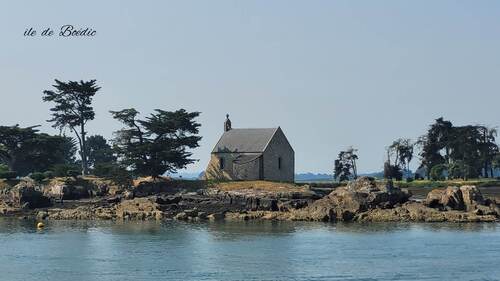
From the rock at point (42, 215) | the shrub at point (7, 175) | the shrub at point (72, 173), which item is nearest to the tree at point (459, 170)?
the shrub at point (72, 173)

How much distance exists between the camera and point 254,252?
4962 centimetres

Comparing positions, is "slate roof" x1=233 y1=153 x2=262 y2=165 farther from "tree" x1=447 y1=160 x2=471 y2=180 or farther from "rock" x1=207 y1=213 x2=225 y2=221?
"tree" x1=447 y1=160 x2=471 y2=180

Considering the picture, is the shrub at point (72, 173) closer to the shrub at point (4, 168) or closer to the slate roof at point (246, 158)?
the shrub at point (4, 168)

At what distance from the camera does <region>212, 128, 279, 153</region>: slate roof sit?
96438mm

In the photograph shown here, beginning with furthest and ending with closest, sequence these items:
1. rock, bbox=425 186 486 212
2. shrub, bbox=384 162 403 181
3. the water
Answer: shrub, bbox=384 162 403 181, rock, bbox=425 186 486 212, the water

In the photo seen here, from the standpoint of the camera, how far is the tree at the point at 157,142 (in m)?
92.8

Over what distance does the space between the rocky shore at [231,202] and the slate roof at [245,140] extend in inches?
286

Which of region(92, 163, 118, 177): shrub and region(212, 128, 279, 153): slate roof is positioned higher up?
region(212, 128, 279, 153): slate roof

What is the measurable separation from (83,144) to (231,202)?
33206 mm

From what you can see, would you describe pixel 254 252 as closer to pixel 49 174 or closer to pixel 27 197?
pixel 27 197

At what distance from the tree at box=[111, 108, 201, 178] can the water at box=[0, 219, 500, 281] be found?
23501 mm

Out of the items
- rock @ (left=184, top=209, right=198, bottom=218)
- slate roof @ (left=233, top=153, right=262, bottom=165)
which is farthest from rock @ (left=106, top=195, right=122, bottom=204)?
slate roof @ (left=233, top=153, right=262, bottom=165)

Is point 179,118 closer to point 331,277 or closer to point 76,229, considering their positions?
point 76,229

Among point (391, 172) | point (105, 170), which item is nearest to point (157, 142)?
point (105, 170)
